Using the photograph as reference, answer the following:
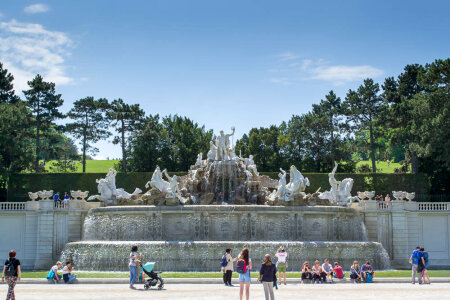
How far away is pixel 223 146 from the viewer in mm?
46750

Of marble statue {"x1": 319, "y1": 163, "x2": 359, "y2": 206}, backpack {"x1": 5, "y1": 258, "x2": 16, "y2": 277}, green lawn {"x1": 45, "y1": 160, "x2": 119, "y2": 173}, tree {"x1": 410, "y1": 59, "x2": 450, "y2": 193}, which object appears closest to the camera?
backpack {"x1": 5, "y1": 258, "x2": 16, "y2": 277}

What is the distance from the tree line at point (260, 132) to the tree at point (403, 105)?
0.09 meters

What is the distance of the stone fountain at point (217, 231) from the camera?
103ft

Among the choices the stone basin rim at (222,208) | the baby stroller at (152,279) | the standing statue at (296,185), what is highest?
the standing statue at (296,185)

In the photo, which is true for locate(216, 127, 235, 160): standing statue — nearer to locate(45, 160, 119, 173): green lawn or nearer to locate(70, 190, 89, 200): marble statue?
locate(70, 190, 89, 200): marble statue

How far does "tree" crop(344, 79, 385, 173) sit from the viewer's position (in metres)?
64.5

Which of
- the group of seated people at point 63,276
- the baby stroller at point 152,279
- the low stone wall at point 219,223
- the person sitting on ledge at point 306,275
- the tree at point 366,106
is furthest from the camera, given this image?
the tree at point 366,106

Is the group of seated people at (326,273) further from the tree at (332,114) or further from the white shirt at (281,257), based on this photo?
the tree at (332,114)

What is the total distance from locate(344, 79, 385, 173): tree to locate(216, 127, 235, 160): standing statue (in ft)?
72.8

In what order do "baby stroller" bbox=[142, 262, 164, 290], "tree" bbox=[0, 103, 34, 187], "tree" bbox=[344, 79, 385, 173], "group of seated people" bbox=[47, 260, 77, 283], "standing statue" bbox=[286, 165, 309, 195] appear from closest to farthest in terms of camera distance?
"baby stroller" bbox=[142, 262, 164, 290] < "group of seated people" bbox=[47, 260, 77, 283] < "standing statue" bbox=[286, 165, 309, 195] < "tree" bbox=[0, 103, 34, 187] < "tree" bbox=[344, 79, 385, 173]

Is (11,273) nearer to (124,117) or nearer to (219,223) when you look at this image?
(219,223)

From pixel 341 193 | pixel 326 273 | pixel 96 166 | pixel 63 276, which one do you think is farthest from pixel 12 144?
pixel 96 166

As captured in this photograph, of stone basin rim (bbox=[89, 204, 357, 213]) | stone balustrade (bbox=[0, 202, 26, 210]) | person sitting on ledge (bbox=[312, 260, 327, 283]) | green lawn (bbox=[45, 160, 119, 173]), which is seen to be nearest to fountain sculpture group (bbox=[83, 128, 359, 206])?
stone basin rim (bbox=[89, 204, 357, 213])

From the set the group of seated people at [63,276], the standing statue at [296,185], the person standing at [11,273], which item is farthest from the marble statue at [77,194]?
the person standing at [11,273]
